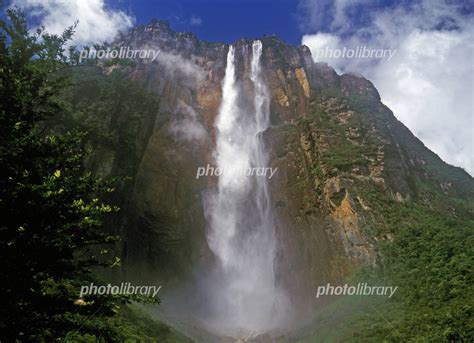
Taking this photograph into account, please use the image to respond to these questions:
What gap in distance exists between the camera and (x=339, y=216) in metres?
26.6

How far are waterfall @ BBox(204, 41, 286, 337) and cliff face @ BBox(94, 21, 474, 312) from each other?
1673 mm

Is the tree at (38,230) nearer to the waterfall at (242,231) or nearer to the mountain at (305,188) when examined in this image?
the mountain at (305,188)

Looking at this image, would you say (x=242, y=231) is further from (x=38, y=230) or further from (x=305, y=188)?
(x=38, y=230)

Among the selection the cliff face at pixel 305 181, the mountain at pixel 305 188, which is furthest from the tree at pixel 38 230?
the cliff face at pixel 305 181

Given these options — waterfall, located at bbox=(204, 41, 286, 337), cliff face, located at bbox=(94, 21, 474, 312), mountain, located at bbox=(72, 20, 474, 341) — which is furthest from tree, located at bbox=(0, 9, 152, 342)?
waterfall, located at bbox=(204, 41, 286, 337)

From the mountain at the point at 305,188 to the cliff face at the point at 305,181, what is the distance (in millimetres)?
115

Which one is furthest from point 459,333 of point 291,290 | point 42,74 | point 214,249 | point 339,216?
point 214,249

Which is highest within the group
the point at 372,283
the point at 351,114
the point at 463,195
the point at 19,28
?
the point at 351,114

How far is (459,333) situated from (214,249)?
2866 centimetres

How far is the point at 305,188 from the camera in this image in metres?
31.4

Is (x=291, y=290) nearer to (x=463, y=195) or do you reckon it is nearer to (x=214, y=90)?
(x=463, y=195)

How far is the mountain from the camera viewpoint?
82.1 feet

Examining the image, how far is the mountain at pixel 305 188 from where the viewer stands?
985 inches

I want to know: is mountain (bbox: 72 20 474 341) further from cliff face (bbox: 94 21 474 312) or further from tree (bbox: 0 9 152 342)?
tree (bbox: 0 9 152 342)
